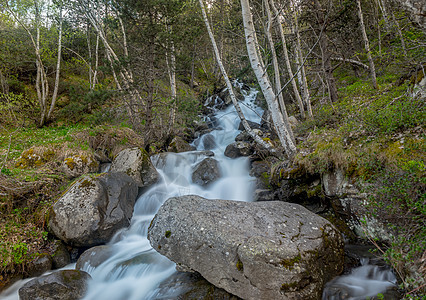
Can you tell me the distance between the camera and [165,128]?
11633mm

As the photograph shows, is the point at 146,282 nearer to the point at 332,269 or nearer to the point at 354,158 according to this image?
the point at 332,269

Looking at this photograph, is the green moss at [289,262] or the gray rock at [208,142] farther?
the gray rock at [208,142]

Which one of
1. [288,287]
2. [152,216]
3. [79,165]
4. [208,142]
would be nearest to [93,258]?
[152,216]

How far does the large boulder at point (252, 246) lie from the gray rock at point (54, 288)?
1.82 m

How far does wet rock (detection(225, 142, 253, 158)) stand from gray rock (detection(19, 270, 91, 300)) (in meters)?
7.15

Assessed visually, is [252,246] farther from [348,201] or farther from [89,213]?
[89,213]

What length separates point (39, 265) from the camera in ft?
16.2

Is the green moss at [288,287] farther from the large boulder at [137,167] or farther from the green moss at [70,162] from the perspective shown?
the green moss at [70,162]

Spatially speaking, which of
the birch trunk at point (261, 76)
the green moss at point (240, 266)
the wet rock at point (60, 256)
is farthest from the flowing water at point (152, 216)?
the green moss at point (240, 266)

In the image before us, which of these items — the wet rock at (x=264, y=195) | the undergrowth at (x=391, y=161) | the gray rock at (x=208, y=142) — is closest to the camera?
the undergrowth at (x=391, y=161)

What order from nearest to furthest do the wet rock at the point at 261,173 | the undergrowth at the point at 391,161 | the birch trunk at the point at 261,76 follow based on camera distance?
the undergrowth at the point at 391,161 < the birch trunk at the point at 261,76 < the wet rock at the point at 261,173

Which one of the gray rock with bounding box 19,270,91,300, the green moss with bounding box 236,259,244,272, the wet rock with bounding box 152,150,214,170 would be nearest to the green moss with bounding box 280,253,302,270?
the green moss with bounding box 236,259,244,272

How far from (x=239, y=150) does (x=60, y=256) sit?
284 inches

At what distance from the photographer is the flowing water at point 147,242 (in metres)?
4.29
